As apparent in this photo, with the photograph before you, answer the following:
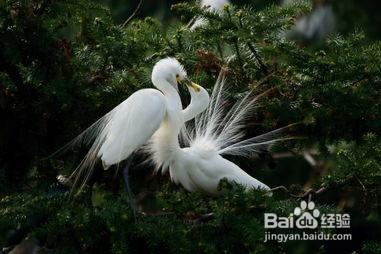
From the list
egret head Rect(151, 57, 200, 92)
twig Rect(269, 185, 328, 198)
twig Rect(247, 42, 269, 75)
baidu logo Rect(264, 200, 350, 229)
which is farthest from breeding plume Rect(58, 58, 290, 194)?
baidu logo Rect(264, 200, 350, 229)

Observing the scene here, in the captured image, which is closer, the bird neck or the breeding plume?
the breeding plume

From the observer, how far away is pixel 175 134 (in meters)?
3.97

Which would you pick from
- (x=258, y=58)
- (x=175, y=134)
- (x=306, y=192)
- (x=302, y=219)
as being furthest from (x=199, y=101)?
(x=302, y=219)

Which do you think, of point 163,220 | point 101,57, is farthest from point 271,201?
point 101,57

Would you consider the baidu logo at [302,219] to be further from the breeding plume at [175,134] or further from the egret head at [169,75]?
the egret head at [169,75]

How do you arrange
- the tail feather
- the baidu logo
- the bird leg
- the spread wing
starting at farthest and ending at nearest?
the tail feather, the spread wing, the bird leg, the baidu logo

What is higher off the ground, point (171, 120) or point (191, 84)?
point (191, 84)

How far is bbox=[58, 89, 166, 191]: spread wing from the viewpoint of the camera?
368cm

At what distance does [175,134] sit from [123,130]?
31 cm

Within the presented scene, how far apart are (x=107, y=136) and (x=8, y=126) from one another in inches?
15.1

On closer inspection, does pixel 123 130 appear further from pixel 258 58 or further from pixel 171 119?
pixel 258 58

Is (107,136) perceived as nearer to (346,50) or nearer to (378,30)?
(346,50)

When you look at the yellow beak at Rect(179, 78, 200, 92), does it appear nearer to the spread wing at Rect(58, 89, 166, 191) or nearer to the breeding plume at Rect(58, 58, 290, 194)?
the breeding plume at Rect(58, 58, 290, 194)

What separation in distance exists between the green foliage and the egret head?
9cm
